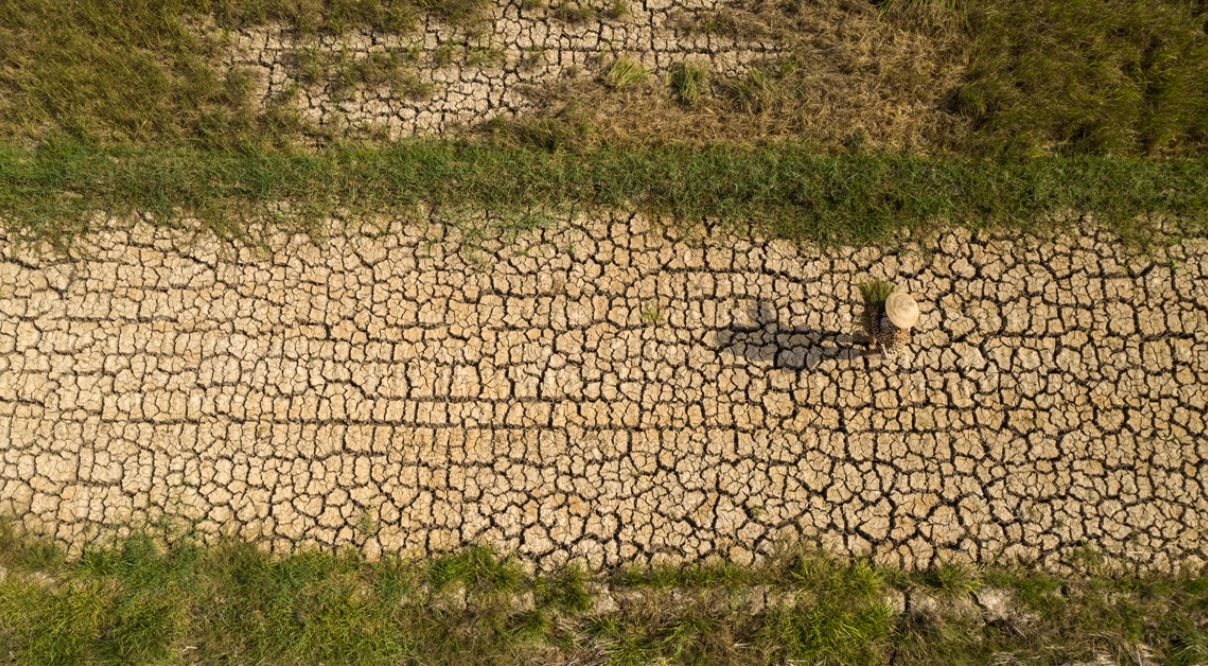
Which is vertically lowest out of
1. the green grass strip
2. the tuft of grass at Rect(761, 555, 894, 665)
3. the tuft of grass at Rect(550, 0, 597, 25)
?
the tuft of grass at Rect(761, 555, 894, 665)

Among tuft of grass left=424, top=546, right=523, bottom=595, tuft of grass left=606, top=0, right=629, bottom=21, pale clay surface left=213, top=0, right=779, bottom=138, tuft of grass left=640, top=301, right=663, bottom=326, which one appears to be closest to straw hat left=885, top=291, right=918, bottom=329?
tuft of grass left=640, top=301, right=663, bottom=326

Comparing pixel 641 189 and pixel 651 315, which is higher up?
pixel 641 189

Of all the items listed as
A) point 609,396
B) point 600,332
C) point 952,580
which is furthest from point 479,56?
point 952,580

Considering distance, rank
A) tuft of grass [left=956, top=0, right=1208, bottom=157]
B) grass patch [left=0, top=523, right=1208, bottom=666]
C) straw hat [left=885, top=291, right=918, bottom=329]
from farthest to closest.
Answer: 1. tuft of grass [left=956, top=0, right=1208, bottom=157]
2. grass patch [left=0, top=523, right=1208, bottom=666]
3. straw hat [left=885, top=291, right=918, bottom=329]

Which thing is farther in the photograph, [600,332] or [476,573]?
[600,332]

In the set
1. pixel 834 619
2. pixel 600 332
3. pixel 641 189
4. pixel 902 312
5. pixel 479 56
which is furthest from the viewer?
pixel 479 56

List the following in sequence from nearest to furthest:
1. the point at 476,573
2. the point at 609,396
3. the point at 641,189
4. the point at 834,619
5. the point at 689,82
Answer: the point at 834,619 < the point at 476,573 < the point at 609,396 < the point at 641,189 < the point at 689,82

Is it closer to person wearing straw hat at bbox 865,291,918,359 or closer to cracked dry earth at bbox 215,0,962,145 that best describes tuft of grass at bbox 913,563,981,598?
person wearing straw hat at bbox 865,291,918,359

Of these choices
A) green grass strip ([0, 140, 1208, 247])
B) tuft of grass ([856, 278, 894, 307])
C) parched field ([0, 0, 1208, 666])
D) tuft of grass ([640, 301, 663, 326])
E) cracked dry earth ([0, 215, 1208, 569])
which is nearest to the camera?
parched field ([0, 0, 1208, 666])

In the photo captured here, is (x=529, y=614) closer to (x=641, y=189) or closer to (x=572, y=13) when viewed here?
(x=641, y=189)
